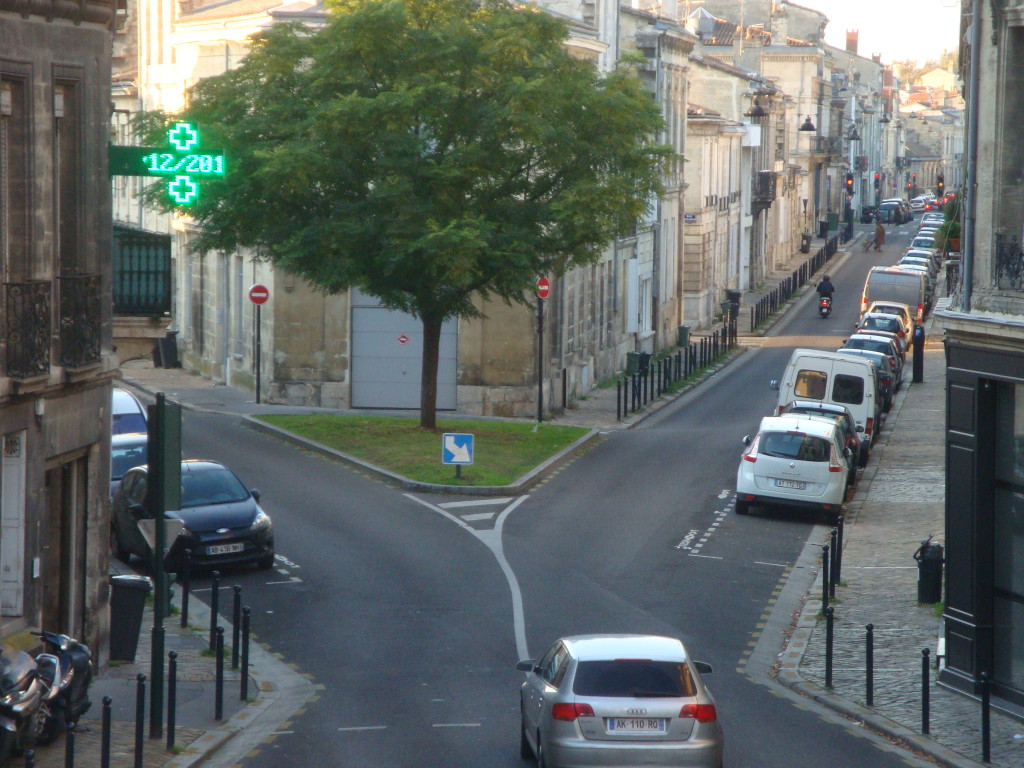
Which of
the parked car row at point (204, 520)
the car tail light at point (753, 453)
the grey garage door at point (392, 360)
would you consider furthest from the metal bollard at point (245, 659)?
the grey garage door at point (392, 360)

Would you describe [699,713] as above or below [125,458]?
below

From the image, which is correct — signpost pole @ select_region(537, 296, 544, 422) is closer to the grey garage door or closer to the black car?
the grey garage door

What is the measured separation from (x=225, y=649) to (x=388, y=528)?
6475 mm

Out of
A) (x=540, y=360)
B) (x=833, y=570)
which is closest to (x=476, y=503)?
(x=833, y=570)

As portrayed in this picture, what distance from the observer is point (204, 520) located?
20.2m

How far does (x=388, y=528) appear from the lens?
23531 mm

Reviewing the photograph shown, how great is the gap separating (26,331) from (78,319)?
112 centimetres

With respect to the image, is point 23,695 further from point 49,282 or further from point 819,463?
point 819,463

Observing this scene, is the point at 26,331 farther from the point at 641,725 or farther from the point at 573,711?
the point at 641,725

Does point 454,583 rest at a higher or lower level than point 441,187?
lower

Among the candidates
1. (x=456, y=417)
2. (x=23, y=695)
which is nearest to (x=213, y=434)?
(x=456, y=417)

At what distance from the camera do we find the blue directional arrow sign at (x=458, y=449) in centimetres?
2652

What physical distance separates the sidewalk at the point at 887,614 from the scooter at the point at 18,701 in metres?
1.08

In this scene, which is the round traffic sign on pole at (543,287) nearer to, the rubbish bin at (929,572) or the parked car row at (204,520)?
the parked car row at (204,520)
